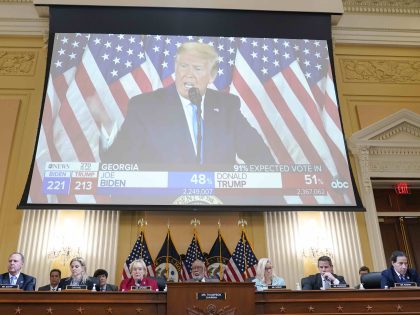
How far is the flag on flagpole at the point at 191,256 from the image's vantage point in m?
6.41

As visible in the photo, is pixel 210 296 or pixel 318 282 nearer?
pixel 210 296

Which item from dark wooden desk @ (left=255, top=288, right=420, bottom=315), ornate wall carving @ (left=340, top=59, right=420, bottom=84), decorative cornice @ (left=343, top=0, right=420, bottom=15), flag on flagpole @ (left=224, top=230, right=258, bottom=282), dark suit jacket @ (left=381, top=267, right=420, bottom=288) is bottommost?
dark wooden desk @ (left=255, top=288, right=420, bottom=315)

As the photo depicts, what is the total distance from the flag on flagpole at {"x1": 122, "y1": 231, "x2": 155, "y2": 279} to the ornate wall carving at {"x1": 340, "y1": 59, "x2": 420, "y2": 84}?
4.61 meters

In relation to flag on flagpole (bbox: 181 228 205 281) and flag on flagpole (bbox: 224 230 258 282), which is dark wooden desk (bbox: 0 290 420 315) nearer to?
flag on flagpole (bbox: 224 230 258 282)

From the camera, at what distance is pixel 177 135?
6859mm

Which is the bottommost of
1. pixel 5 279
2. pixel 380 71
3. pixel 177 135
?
pixel 5 279

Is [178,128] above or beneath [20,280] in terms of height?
above

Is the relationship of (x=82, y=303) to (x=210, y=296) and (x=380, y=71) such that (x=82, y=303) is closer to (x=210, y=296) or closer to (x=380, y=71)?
(x=210, y=296)

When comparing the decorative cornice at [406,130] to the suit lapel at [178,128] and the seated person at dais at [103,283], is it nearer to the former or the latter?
the suit lapel at [178,128]

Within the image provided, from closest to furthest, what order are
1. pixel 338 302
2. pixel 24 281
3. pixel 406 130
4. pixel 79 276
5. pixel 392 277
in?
pixel 338 302 → pixel 392 277 → pixel 24 281 → pixel 79 276 → pixel 406 130

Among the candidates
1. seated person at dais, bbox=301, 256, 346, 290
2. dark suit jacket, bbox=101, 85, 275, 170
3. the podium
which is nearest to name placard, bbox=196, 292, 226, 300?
the podium

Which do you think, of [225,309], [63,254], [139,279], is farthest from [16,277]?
[225,309]

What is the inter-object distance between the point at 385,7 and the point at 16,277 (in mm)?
7834

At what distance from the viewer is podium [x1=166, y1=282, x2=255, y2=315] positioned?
12.4ft
